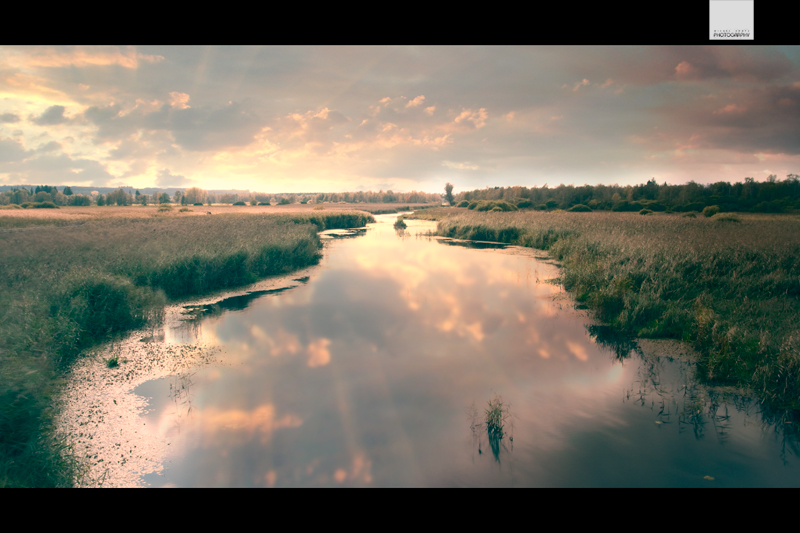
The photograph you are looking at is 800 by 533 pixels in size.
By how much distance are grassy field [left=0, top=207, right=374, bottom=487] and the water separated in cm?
59

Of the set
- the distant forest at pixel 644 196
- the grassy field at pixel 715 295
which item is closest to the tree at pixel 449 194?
the distant forest at pixel 644 196

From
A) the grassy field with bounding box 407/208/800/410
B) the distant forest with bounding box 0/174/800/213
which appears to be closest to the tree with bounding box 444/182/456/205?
the distant forest with bounding box 0/174/800/213

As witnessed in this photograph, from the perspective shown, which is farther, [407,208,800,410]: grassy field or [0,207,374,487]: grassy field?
[407,208,800,410]: grassy field

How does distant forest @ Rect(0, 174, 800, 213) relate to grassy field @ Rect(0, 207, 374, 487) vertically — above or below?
above

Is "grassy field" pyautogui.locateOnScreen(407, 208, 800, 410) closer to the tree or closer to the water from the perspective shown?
the water

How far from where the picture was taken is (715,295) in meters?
10.6

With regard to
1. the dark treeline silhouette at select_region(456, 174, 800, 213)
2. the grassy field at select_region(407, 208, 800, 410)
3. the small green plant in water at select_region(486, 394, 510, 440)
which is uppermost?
the dark treeline silhouette at select_region(456, 174, 800, 213)

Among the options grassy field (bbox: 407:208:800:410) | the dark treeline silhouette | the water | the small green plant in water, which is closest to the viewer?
the water

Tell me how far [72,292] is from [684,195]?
239 ft

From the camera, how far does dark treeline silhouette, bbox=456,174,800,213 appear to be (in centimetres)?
3556

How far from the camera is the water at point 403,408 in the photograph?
15.8ft

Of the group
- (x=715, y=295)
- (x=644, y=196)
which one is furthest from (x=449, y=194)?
(x=715, y=295)

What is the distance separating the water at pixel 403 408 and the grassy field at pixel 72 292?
0.59m
